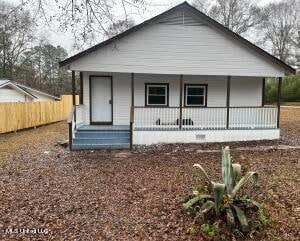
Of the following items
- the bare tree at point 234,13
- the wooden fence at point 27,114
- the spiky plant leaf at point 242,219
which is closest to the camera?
the spiky plant leaf at point 242,219

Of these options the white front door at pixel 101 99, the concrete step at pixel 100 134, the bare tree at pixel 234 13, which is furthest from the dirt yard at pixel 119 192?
the bare tree at pixel 234 13

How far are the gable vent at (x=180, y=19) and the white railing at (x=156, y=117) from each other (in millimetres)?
3608

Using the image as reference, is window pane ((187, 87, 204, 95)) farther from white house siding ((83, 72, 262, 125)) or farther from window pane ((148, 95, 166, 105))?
window pane ((148, 95, 166, 105))

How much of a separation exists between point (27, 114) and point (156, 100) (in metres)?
9.96

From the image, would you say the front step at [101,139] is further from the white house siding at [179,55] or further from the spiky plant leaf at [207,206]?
the spiky plant leaf at [207,206]

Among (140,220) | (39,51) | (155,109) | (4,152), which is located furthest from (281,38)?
(140,220)

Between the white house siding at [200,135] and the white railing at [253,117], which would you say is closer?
the white house siding at [200,135]

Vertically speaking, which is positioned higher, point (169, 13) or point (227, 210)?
point (169, 13)

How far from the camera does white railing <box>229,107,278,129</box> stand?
1365cm

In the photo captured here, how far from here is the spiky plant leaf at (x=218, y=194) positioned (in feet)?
15.0

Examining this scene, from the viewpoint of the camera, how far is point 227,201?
4.69 meters

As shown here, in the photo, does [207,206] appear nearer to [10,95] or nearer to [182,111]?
[182,111]

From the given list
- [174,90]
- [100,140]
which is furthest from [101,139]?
[174,90]

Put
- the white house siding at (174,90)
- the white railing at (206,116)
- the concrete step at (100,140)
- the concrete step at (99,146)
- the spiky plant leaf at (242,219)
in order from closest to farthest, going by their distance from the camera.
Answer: the spiky plant leaf at (242,219) < the concrete step at (99,146) < the concrete step at (100,140) < the white railing at (206,116) < the white house siding at (174,90)
